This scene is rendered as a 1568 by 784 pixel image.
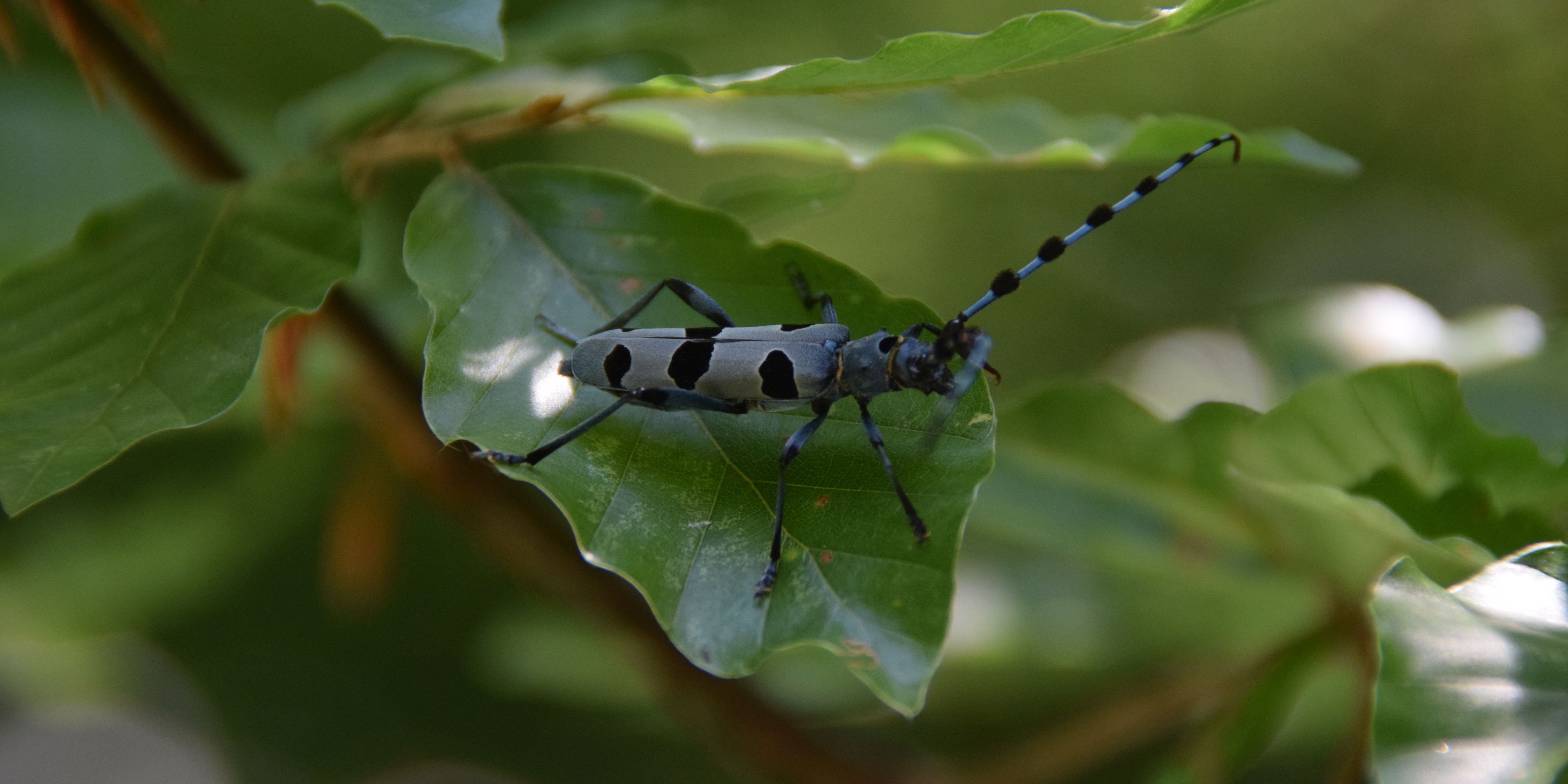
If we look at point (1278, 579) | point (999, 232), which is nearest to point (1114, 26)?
point (1278, 579)

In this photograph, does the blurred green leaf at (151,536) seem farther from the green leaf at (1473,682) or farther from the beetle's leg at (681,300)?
the green leaf at (1473,682)

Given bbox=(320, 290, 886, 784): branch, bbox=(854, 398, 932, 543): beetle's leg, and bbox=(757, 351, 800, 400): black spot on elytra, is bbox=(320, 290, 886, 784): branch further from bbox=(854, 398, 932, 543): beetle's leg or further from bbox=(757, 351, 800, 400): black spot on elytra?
bbox=(854, 398, 932, 543): beetle's leg

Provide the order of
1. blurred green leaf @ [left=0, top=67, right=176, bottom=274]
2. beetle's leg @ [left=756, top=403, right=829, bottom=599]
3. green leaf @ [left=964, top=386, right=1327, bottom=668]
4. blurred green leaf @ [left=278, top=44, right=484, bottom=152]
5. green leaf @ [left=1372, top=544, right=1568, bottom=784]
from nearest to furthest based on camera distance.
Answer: green leaf @ [left=1372, top=544, right=1568, bottom=784]
beetle's leg @ [left=756, top=403, right=829, bottom=599]
green leaf @ [left=964, top=386, right=1327, bottom=668]
blurred green leaf @ [left=278, top=44, right=484, bottom=152]
blurred green leaf @ [left=0, top=67, right=176, bottom=274]

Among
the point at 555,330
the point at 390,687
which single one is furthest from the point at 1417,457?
the point at 390,687

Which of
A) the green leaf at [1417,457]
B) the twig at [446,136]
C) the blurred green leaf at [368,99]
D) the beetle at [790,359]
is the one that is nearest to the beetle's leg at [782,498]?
the beetle at [790,359]

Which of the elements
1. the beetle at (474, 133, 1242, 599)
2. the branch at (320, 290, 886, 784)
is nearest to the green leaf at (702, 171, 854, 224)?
the beetle at (474, 133, 1242, 599)

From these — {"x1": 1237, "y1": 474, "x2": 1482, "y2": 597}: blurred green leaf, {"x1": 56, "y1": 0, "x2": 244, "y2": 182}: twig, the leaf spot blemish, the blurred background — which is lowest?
the blurred background
